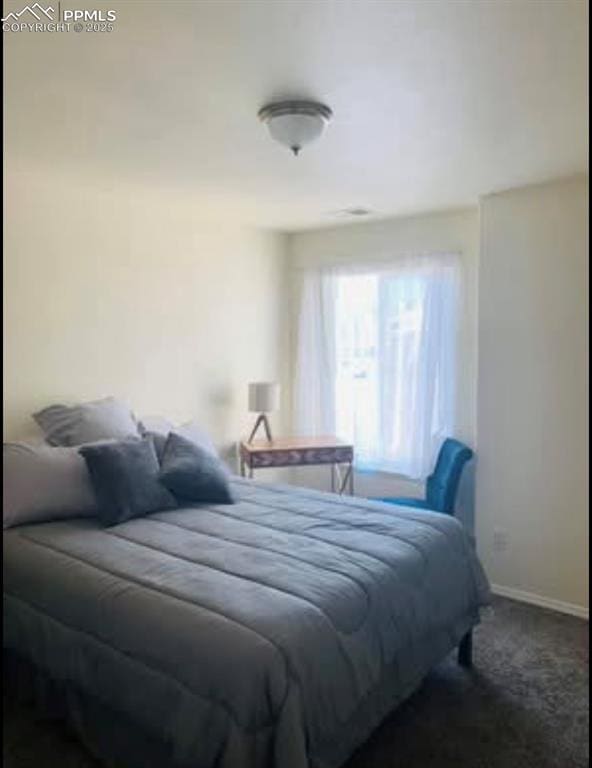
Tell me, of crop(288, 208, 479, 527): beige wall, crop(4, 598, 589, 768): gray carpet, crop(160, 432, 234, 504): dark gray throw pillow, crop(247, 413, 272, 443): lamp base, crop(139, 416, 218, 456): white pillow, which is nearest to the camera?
crop(4, 598, 589, 768): gray carpet

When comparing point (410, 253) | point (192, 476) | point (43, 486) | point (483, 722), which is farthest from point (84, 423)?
point (410, 253)

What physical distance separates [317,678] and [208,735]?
1.09ft

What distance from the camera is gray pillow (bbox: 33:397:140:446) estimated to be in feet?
10.4

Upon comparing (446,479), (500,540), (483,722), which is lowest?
(483,722)

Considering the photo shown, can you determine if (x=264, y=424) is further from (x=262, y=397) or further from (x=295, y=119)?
(x=295, y=119)

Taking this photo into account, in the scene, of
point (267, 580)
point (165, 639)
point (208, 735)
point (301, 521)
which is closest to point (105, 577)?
point (165, 639)

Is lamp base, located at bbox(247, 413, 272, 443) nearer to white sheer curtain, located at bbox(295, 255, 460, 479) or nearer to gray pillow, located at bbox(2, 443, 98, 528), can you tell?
white sheer curtain, located at bbox(295, 255, 460, 479)

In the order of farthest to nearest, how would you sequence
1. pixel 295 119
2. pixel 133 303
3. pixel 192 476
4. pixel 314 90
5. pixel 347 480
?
pixel 347 480 < pixel 133 303 < pixel 192 476 < pixel 295 119 < pixel 314 90

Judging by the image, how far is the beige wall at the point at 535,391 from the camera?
3.31 m

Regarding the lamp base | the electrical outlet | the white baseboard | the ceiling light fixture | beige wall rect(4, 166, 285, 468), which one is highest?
the ceiling light fixture

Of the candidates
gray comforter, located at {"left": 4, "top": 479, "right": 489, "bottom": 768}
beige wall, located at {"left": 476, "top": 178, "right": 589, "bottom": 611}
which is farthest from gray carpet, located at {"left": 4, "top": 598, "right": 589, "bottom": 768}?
beige wall, located at {"left": 476, "top": 178, "right": 589, "bottom": 611}

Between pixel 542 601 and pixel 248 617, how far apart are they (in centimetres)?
232

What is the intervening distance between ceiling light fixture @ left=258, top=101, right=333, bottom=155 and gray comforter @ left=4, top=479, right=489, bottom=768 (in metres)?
1.54

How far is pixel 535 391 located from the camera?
3457mm
